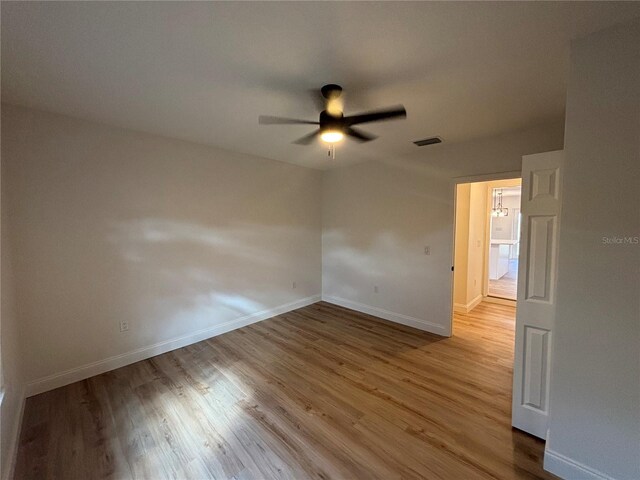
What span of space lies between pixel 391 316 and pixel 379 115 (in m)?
3.05

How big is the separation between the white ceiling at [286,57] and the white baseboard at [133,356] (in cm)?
239

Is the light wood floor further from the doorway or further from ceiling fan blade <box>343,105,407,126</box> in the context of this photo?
the doorway

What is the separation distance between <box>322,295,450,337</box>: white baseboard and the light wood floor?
1.12 feet

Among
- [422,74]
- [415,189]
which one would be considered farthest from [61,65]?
[415,189]

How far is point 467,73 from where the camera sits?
68.4 inches

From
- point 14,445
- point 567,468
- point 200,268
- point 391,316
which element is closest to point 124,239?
point 200,268

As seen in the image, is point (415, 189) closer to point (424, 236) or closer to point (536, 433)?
point (424, 236)

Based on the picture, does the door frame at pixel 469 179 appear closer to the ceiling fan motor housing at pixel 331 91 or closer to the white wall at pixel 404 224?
the white wall at pixel 404 224

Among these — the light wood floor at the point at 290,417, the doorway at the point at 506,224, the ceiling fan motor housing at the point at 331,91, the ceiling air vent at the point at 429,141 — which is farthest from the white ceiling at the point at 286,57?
the doorway at the point at 506,224

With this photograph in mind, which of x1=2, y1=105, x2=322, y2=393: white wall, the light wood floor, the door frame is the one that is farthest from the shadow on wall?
the door frame

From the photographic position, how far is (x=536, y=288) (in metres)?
Result: 1.79

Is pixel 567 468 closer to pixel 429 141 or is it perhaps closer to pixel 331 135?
pixel 331 135

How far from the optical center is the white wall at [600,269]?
Answer: 1289 mm

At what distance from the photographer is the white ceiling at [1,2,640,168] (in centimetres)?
124
